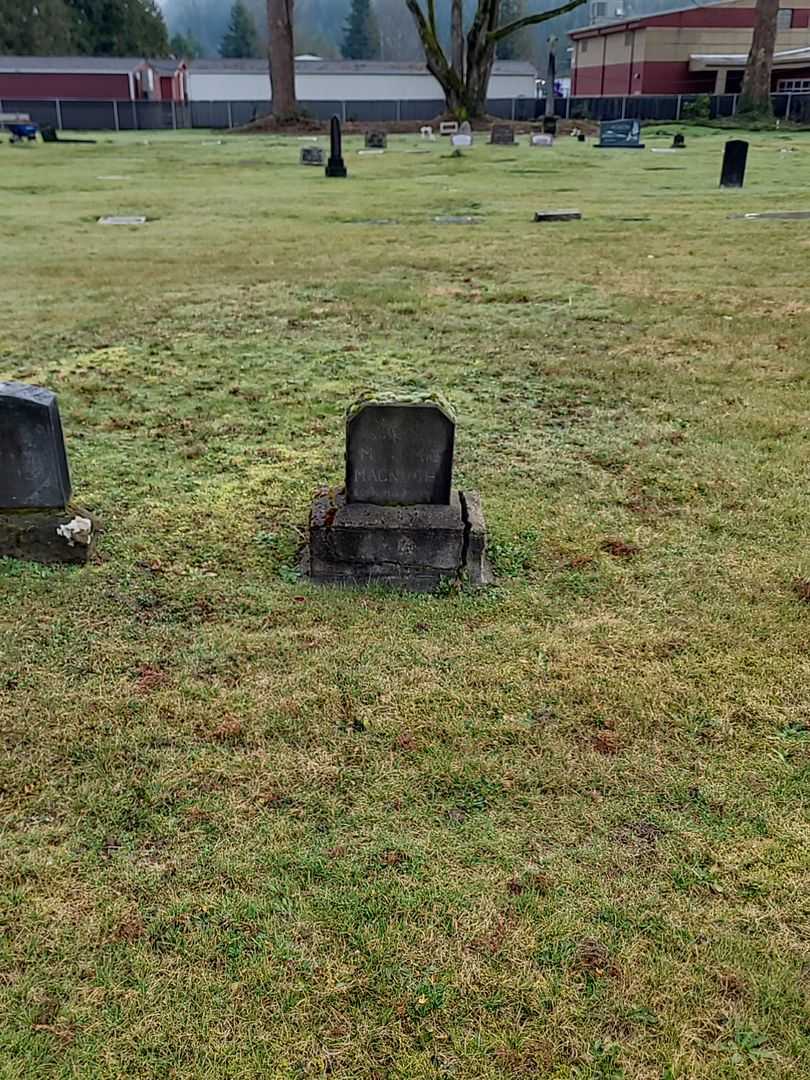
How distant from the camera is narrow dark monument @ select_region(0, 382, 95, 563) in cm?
360

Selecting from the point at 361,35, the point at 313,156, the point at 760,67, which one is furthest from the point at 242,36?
the point at 313,156

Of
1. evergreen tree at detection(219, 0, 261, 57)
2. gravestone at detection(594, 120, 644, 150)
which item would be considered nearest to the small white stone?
gravestone at detection(594, 120, 644, 150)

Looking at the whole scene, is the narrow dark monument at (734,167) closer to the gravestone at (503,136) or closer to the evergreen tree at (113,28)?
the gravestone at (503,136)

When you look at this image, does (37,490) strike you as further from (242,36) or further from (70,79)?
(242,36)

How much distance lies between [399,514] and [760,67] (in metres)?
45.5

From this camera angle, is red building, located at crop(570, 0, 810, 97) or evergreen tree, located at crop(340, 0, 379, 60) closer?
red building, located at crop(570, 0, 810, 97)

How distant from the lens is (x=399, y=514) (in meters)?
3.59

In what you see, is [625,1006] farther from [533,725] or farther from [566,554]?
[566,554]

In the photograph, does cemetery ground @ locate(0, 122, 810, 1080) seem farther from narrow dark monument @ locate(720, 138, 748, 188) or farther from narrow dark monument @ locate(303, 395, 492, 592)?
narrow dark monument @ locate(720, 138, 748, 188)

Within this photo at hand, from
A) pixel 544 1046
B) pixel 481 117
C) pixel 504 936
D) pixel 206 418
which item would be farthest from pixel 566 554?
pixel 481 117

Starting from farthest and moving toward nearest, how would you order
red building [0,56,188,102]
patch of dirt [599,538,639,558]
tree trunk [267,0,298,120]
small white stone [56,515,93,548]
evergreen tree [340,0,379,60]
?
evergreen tree [340,0,379,60], red building [0,56,188,102], tree trunk [267,0,298,120], patch of dirt [599,538,639,558], small white stone [56,515,93,548]

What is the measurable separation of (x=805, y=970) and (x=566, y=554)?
206cm

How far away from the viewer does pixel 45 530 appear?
3693 mm

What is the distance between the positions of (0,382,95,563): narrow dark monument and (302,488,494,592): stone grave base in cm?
102
